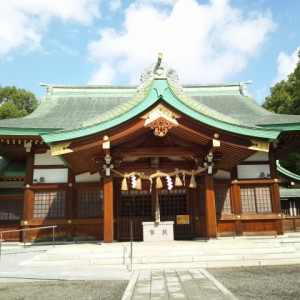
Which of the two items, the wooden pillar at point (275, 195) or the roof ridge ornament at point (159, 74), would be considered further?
the wooden pillar at point (275, 195)

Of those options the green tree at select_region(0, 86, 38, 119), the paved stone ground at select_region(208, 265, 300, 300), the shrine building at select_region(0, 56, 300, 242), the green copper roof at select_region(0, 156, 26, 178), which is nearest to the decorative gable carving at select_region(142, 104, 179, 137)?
the shrine building at select_region(0, 56, 300, 242)

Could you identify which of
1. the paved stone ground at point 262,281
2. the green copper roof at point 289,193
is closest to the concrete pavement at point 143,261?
the paved stone ground at point 262,281

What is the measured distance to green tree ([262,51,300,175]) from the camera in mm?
28408

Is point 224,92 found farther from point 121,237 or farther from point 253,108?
point 121,237

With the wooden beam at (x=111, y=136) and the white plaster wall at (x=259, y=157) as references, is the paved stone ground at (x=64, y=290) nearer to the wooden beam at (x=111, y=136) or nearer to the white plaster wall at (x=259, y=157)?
the wooden beam at (x=111, y=136)

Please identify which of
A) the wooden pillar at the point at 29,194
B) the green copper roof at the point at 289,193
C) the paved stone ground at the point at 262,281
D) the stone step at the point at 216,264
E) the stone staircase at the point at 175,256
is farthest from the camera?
the green copper roof at the point at 289,193

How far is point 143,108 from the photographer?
10602 mm

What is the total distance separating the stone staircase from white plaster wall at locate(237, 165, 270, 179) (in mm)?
4298

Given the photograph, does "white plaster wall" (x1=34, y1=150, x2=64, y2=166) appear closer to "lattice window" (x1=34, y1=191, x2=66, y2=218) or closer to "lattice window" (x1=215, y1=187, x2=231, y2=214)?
"lattice window" (x1=34, y1=191, x2=66, y2=218)

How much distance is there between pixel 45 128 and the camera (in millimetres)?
12773

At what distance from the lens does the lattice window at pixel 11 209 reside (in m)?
14.4

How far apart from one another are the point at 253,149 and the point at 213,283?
5.59 m

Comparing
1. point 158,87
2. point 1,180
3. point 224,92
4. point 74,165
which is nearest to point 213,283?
point 158,87

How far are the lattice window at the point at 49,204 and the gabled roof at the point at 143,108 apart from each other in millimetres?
2767
